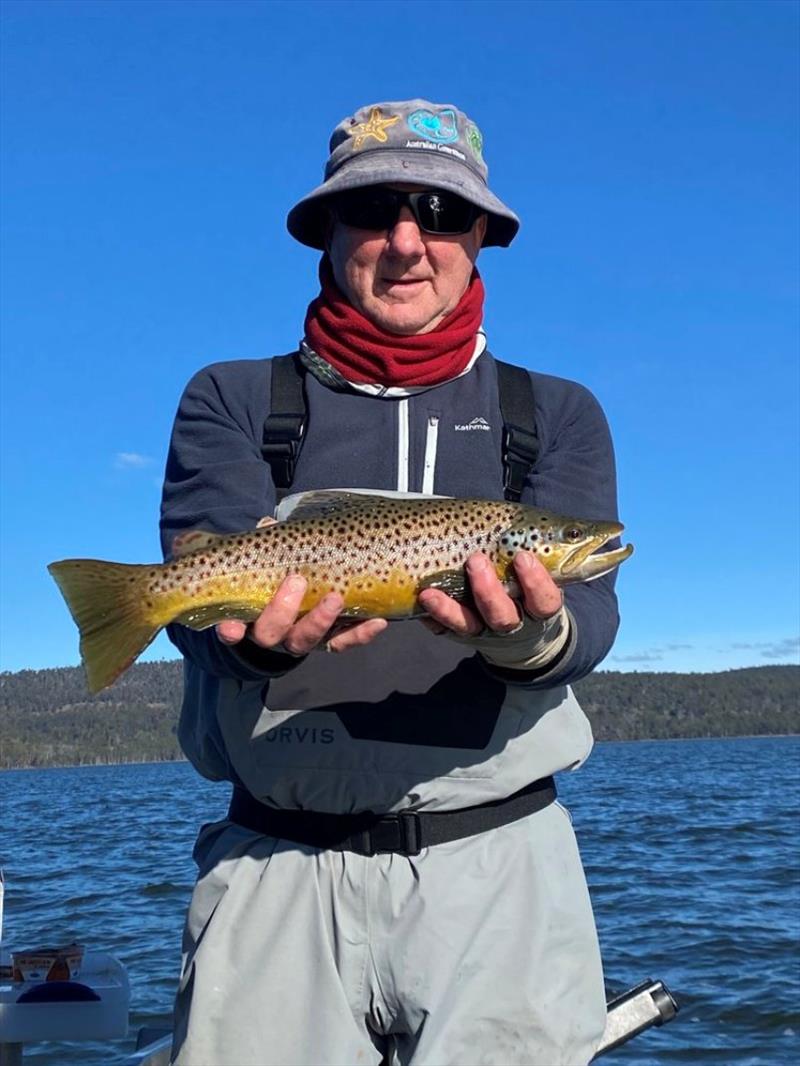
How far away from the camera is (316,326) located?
172 inches

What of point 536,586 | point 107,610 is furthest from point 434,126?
point 107,610

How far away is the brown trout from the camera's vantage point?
3.80 meters

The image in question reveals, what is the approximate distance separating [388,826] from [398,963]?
1.40ft

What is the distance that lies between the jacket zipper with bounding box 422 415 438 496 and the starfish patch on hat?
110 centimetres

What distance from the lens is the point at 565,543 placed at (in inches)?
154

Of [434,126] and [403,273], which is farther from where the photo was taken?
[434,126]

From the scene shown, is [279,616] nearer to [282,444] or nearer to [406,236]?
[282,444]

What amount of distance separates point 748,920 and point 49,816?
39093mm

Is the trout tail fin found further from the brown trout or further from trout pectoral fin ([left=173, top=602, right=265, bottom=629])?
trout pectoral fin ([left=173, top=602, right=265, bottom=629])

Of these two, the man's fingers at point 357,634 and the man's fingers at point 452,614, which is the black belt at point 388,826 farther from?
the man's fingers at point 452,614

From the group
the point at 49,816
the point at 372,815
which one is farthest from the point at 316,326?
the point at 49,816

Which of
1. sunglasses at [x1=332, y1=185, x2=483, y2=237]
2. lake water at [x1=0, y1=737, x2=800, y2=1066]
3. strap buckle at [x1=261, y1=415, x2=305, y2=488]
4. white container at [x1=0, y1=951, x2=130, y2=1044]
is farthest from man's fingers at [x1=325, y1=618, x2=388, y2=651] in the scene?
lake water at [x1=0, y1=737, x2=800, y2=1066]

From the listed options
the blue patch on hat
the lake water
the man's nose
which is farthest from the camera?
the lake water

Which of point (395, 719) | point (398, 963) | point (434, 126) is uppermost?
point (434, 126)
